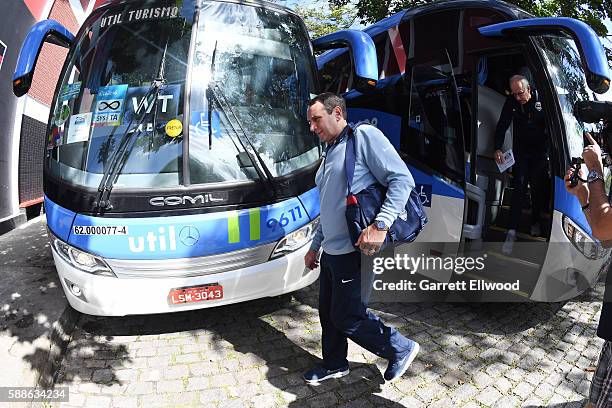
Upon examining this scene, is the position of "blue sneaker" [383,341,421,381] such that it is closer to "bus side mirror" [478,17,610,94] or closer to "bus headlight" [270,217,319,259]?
"bus headlight" [270,217,319,259]

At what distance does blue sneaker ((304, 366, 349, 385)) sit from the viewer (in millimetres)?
3252

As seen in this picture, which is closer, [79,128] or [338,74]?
[79,128]

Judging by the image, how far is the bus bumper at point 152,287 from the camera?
3.39 meters

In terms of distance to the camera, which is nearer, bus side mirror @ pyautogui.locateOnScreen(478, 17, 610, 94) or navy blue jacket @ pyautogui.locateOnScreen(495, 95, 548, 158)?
bus side mirror @ pyautogui.locateOnScreen(478, 17, 610, 94)

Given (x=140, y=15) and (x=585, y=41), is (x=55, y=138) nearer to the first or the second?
(x=140, y=15)

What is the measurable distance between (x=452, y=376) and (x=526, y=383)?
0.53m

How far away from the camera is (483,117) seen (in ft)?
15.9

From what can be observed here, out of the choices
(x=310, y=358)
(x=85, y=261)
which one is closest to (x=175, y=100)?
(x=85, y=261)

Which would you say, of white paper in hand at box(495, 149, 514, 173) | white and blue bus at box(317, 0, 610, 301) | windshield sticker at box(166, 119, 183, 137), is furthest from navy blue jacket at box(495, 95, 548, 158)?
windshield sticker at box(166, 119, 183, 137)

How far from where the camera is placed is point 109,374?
3355 millimetres

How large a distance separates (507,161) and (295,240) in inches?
92.5

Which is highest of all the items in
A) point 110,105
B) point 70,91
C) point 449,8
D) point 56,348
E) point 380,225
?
point 449,8

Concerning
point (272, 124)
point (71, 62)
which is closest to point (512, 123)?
point (272, 124)

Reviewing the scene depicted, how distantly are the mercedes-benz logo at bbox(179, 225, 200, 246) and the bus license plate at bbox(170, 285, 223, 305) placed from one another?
1.22 ft
